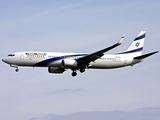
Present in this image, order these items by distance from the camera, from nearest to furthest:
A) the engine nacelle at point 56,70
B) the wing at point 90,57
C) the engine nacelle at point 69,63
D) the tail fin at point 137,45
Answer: the wing at point 90,57 → the engine nacelle at point 69,63 → the engine nacelle at point 56,70 → the tail fin at point 137,45

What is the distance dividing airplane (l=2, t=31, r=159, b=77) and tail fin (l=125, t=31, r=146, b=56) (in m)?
1.67

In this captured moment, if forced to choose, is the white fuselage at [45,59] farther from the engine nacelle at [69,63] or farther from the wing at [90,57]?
the wing at [90,57]

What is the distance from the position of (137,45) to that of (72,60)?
15974mm

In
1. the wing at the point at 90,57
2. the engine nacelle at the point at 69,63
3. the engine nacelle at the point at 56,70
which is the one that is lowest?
the engine nacelle at the point at 56,70

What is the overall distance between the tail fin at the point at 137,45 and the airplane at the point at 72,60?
65.9 inches

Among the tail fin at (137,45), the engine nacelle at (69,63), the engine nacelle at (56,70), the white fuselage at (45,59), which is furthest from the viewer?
the tail fin at (137,45)

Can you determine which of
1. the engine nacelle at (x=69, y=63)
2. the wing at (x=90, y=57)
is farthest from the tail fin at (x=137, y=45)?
the engine nacelle at (x=69, y=63)

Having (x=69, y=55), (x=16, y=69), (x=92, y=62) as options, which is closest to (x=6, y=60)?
(x=16, y=69)

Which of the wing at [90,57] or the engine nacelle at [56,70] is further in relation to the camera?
the engine nacelle at [56,70]

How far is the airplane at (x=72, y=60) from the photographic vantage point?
59625mm

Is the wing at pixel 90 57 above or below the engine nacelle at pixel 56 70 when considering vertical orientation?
above

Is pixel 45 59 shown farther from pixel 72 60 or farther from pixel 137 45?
pixel 137 45

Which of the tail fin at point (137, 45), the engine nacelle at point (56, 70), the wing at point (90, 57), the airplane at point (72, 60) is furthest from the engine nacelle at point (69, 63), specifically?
the tail fin at point (137, 45)

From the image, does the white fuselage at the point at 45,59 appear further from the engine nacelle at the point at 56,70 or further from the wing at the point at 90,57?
the engine nacelle at the point at 56,70
